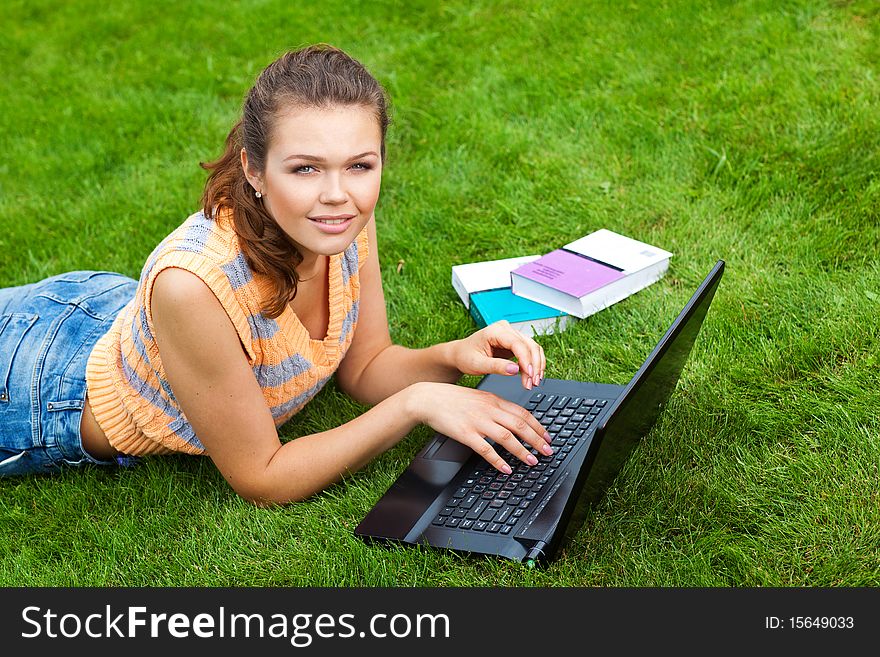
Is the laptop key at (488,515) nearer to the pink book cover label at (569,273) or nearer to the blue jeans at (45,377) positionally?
the pink book cover label at (569,273)

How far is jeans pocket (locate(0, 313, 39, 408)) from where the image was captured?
10.4 feet

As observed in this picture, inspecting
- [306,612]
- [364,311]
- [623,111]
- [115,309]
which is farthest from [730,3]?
[306,612]

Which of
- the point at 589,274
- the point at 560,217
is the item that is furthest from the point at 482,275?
the point at 560,217

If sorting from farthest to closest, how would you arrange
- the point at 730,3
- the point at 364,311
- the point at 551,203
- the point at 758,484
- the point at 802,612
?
the point at 730,3 → the point at 551,203 → the point at 364,311 → the point at 758,484 → the point at 802,612

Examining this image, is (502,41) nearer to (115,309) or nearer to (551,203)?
(551,203)

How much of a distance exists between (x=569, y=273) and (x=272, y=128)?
5.08ft

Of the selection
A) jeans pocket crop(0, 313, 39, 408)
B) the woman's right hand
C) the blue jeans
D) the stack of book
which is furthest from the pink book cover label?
jeans pocket crop(0, 313, 39, 408)

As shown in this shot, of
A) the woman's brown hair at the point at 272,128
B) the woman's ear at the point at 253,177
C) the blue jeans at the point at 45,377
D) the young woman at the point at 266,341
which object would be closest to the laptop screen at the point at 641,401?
the young woman at the point at 266,341

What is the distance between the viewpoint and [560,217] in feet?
14.2

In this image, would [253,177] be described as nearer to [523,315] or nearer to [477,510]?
[477,510]

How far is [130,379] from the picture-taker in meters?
2.99

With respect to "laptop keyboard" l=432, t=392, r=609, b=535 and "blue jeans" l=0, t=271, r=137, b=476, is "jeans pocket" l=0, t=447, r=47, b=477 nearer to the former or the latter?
"blue jeans" l=0, t=271, r=137, b=476

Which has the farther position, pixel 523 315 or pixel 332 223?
pixel 523 315

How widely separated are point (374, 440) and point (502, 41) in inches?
136
